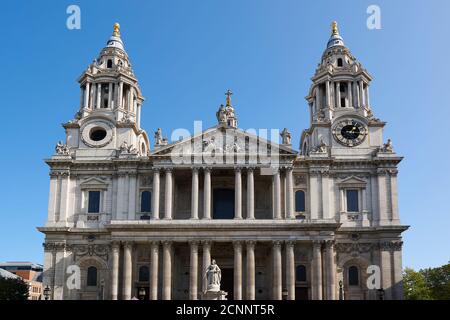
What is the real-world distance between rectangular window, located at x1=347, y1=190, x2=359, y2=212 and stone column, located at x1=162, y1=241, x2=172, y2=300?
696 inches

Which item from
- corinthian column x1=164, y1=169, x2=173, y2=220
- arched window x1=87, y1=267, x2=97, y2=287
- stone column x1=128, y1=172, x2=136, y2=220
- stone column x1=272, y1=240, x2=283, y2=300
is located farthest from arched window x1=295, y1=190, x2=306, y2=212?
arched window x1=87, y1=267, x2=97, y2=287

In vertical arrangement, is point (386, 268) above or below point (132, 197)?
below

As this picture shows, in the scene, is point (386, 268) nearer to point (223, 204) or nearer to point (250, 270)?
point (250, 270)

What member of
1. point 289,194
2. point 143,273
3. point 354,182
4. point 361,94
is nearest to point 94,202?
point 143,273

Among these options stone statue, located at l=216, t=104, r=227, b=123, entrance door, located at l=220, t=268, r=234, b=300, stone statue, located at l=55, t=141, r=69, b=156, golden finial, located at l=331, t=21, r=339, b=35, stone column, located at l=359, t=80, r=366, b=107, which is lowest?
entrance door, located at l=220, t=268, r=234, b=300

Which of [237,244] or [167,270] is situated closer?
[167,270]

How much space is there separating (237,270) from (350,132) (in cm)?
1895

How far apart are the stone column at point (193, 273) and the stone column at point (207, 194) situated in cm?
332

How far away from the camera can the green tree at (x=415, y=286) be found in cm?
7188

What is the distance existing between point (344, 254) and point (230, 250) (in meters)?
10.6

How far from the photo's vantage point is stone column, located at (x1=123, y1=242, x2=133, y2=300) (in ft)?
170

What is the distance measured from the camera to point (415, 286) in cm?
7400

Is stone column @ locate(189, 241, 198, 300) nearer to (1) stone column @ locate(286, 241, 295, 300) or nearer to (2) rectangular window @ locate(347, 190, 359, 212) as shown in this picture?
(1) stone column @ locate(286, 241, 295, 300)
